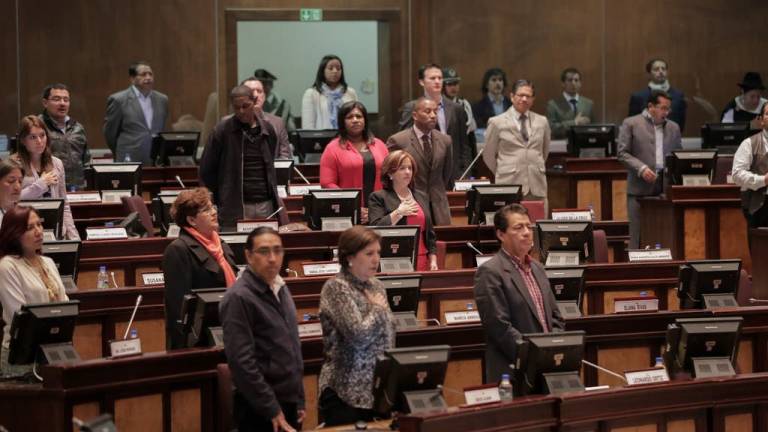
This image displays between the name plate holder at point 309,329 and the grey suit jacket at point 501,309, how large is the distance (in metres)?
0.79

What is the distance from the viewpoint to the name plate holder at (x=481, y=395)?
192 inches

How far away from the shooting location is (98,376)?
5160 millimetres

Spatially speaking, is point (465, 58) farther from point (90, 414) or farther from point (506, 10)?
point (90, 414)

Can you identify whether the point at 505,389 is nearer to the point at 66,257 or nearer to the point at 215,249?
the point at 215,249

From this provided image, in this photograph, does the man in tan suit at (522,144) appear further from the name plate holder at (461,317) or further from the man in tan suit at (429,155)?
the name plate holder at (461,317)

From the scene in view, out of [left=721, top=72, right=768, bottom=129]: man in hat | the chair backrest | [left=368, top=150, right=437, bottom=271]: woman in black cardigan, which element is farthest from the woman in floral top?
[left=721, top=72, right=768, bottom=129]: man in hat

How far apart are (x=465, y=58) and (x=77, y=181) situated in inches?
223

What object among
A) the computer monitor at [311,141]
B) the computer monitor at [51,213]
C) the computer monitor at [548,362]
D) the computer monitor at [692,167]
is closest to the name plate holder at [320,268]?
the computer monitor at [51,213]

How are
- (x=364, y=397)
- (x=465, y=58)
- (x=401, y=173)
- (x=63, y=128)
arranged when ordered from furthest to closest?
1. (x=465, y=58)
2. (x=63, y=128)
3. (x=401, y=173)
4. (x=364, y=397)

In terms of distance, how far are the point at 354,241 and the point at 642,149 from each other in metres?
5.93

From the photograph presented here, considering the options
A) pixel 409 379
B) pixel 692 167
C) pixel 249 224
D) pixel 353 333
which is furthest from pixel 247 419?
pixel 692 167

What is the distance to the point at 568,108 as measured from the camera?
45.2 feet

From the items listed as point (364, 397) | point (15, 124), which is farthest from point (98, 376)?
point (15, 124)

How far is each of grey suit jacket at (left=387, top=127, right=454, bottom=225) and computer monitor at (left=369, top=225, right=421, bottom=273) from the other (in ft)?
2.52
